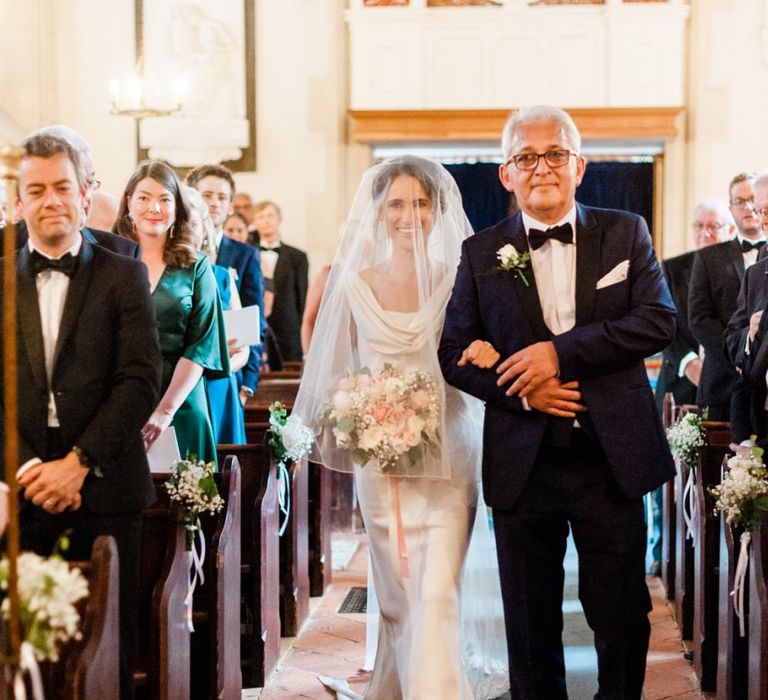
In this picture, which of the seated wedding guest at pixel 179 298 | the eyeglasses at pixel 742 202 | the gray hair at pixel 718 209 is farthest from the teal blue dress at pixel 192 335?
the gray hair at pixel 718 209

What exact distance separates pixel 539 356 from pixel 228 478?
1239mm

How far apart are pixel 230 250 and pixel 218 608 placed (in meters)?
2.79

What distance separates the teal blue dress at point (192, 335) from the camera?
4453 mm

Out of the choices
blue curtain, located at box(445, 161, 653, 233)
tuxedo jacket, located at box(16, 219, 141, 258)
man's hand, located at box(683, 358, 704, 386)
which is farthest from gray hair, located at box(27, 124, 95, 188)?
blue curtain, located at box(445, 161, 653, 233)

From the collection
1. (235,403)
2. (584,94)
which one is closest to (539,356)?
(235,403)

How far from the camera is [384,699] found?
419 centimetres

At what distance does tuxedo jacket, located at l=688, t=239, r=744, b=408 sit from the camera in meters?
5.79

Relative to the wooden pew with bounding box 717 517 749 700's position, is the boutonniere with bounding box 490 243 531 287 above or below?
above

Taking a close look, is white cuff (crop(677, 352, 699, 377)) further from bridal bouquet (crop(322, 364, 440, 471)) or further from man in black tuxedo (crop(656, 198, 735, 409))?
bridal bouquet (crop(322, 364, 440, 471))

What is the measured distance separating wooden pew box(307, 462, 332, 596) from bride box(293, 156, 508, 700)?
208cm

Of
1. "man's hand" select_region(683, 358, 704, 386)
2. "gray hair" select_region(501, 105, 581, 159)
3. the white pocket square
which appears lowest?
"man's hand" select_region(683, 358, 704, 386)

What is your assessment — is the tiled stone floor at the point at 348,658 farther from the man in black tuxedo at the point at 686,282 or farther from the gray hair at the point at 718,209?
the gray hair at the point at 718,209

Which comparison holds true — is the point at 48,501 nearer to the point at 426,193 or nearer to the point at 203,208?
the point at 426,193

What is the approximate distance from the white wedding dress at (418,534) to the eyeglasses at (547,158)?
70cm
